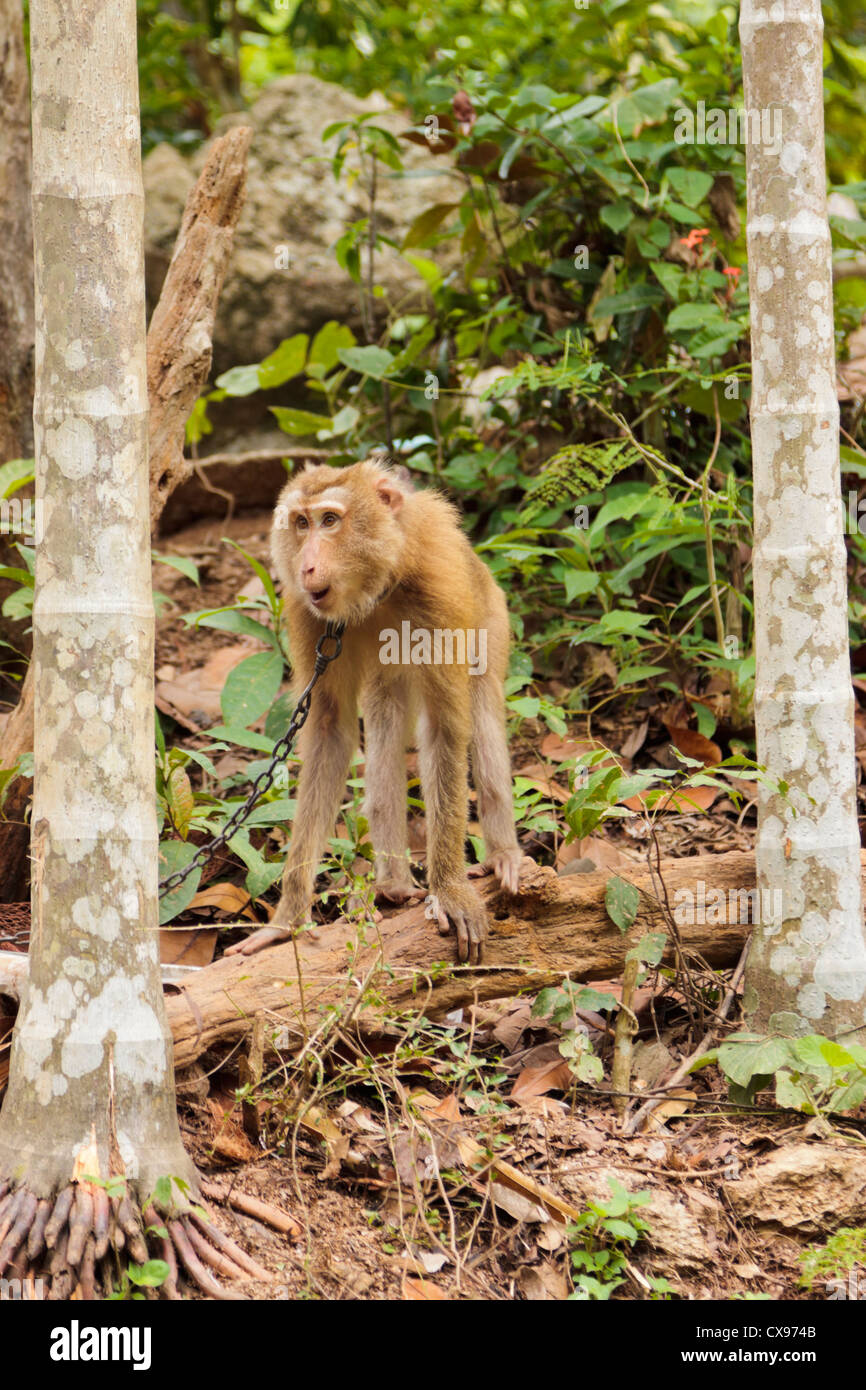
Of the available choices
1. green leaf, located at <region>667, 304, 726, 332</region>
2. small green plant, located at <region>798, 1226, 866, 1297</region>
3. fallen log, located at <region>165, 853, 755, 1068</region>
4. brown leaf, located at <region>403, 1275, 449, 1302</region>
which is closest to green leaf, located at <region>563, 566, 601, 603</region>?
green leaf, located at <region>667, 304, 726, 332</region>

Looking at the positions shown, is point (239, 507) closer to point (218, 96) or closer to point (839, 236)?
point (839, 236)

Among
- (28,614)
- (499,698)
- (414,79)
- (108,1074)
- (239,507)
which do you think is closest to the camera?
(108,1074)

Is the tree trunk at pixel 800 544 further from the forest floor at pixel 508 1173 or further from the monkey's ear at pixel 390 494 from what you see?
the monkey's ear at pixel 390 494

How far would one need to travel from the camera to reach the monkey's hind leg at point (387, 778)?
5180 mm

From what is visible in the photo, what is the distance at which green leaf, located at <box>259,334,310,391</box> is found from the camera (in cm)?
773

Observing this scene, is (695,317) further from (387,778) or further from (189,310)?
(387,778)

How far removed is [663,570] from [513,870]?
3131 mm

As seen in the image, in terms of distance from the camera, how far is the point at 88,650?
3270 millimetres

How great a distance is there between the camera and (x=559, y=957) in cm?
451

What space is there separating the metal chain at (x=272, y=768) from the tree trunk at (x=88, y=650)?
2.84ft

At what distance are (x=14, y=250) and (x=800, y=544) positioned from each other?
186 inches

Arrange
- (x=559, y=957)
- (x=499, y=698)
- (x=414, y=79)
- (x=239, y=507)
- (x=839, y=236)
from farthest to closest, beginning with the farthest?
(x=414, y=79)
(x=239, y=507)
(x=839, y=236)
(x=499, y=698)
(x=559, y=957)

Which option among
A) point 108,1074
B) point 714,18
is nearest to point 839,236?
point 714,18

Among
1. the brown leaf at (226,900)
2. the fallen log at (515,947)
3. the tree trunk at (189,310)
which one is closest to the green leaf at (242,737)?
the brown leaf at (226,900)
